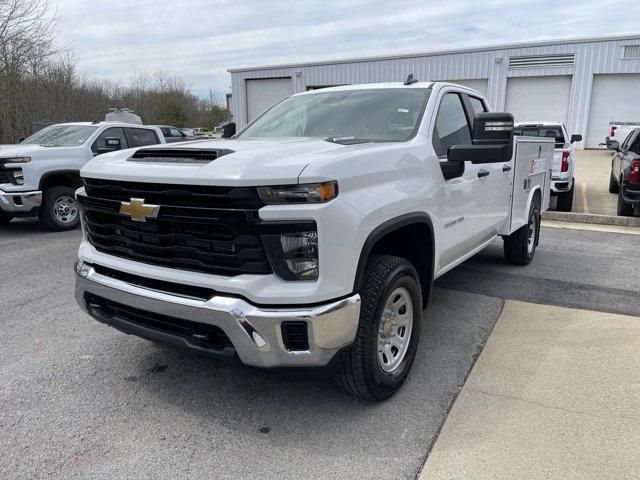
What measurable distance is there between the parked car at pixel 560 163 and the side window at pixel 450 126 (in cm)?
571

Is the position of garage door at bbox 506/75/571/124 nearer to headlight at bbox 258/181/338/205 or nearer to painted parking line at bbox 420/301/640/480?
painted parking line at bbox 420/301/640/480

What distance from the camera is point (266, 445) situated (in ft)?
8.99

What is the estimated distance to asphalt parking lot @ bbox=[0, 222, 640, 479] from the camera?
2588mm

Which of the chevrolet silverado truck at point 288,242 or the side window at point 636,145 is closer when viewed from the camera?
the chevrolet silverado truck at point 288,242

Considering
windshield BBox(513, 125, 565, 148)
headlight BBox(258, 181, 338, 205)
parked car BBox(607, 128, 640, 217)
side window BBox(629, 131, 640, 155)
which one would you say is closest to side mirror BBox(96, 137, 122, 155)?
headlight BBox(258, 181, 338, 205)

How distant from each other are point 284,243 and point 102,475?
4.74ft

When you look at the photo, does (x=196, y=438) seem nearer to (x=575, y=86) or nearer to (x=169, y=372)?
(x=169, y=372)

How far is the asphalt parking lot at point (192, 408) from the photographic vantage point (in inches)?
102

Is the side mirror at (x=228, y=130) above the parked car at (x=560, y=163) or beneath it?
above

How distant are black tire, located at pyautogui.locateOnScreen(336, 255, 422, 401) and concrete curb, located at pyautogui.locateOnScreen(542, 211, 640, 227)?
772 cm

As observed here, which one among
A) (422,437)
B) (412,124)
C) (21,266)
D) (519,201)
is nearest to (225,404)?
(422,437)

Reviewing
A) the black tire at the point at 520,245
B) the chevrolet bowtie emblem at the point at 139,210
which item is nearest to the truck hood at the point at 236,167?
the chevrolet bowtie emblem at the point at 139,210

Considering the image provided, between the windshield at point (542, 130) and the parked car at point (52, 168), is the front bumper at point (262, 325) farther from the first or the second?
the windshield at point (542, 130)

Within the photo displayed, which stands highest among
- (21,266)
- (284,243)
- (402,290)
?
(284,243)
